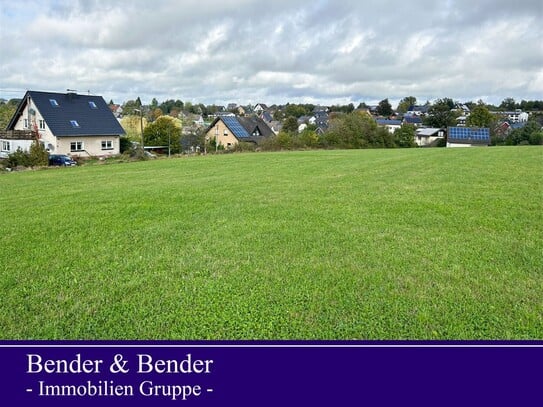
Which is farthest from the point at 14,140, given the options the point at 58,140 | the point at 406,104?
the point at 406,104

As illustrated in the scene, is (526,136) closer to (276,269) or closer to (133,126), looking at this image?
(133,126)

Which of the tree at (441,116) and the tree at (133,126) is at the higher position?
the tree at (441,116)

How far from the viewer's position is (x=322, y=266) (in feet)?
13.3

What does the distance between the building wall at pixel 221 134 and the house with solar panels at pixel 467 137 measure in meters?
23.3

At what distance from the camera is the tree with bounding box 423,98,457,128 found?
201ft

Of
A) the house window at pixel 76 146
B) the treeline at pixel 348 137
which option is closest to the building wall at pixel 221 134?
the treeline at pixel 348 137

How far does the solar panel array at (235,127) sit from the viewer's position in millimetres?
43938

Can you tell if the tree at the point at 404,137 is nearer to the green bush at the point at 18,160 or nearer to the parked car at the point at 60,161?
the parked car at the point at 60,161

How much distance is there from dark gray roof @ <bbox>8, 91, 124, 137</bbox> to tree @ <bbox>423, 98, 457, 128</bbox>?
158 ft

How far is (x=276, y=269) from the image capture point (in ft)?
13.1

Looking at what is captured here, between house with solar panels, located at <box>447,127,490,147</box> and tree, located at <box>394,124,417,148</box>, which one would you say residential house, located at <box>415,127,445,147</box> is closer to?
house with solar panels, located at <box>447,127,490,147</box>
